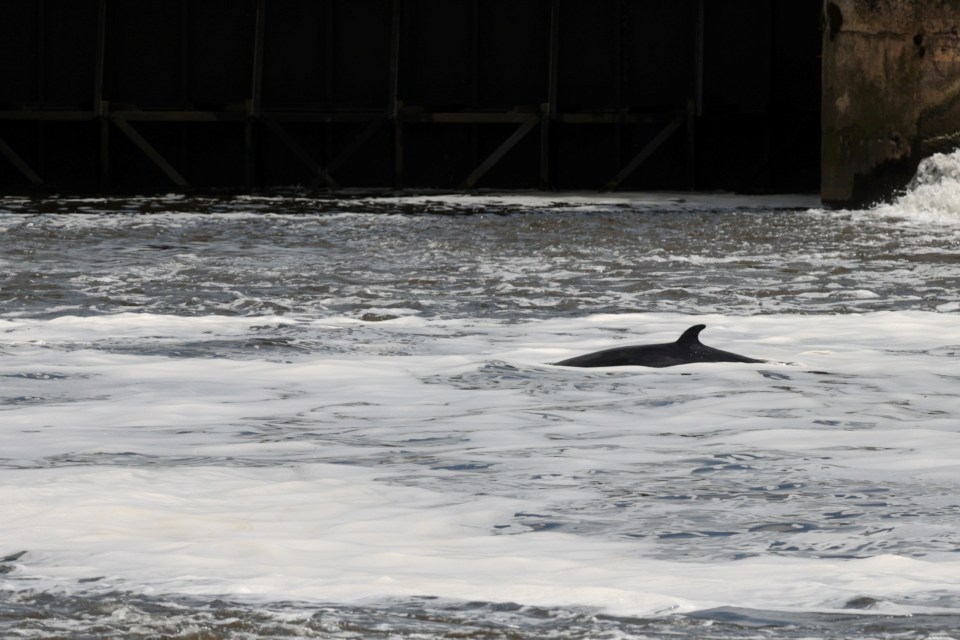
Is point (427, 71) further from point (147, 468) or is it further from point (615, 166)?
point (147, 468)

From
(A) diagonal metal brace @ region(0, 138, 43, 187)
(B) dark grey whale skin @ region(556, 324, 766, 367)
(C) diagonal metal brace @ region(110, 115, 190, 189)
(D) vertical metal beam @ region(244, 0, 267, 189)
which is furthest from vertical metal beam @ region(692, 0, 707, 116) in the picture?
(B) dark grey whale skin @ region(556, 324, 766, 367)

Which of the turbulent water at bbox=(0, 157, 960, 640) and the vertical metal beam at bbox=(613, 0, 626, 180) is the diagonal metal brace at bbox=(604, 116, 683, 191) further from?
the turbulent water at bbox=(0, 157, 960, 640)

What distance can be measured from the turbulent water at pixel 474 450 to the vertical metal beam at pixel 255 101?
1045 centimetres

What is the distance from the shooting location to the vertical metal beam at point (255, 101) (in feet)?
78.4

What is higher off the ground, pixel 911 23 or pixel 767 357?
pixel 911 23

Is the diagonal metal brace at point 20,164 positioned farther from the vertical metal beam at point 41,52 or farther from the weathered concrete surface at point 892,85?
the weathered concrete surface at point 892,85

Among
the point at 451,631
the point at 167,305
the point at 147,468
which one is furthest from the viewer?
the point at 167,305

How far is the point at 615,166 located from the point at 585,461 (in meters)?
18.7

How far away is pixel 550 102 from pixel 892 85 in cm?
628

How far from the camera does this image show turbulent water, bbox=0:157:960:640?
4234 mm

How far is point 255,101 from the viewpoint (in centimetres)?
2391

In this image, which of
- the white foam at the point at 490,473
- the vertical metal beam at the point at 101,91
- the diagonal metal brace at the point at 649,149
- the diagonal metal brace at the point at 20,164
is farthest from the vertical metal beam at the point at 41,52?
the white foam at the point at 490,473

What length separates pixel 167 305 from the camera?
10867 millimetres

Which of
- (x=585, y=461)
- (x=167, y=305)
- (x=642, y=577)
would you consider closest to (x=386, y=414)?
(x=585, y=461)
